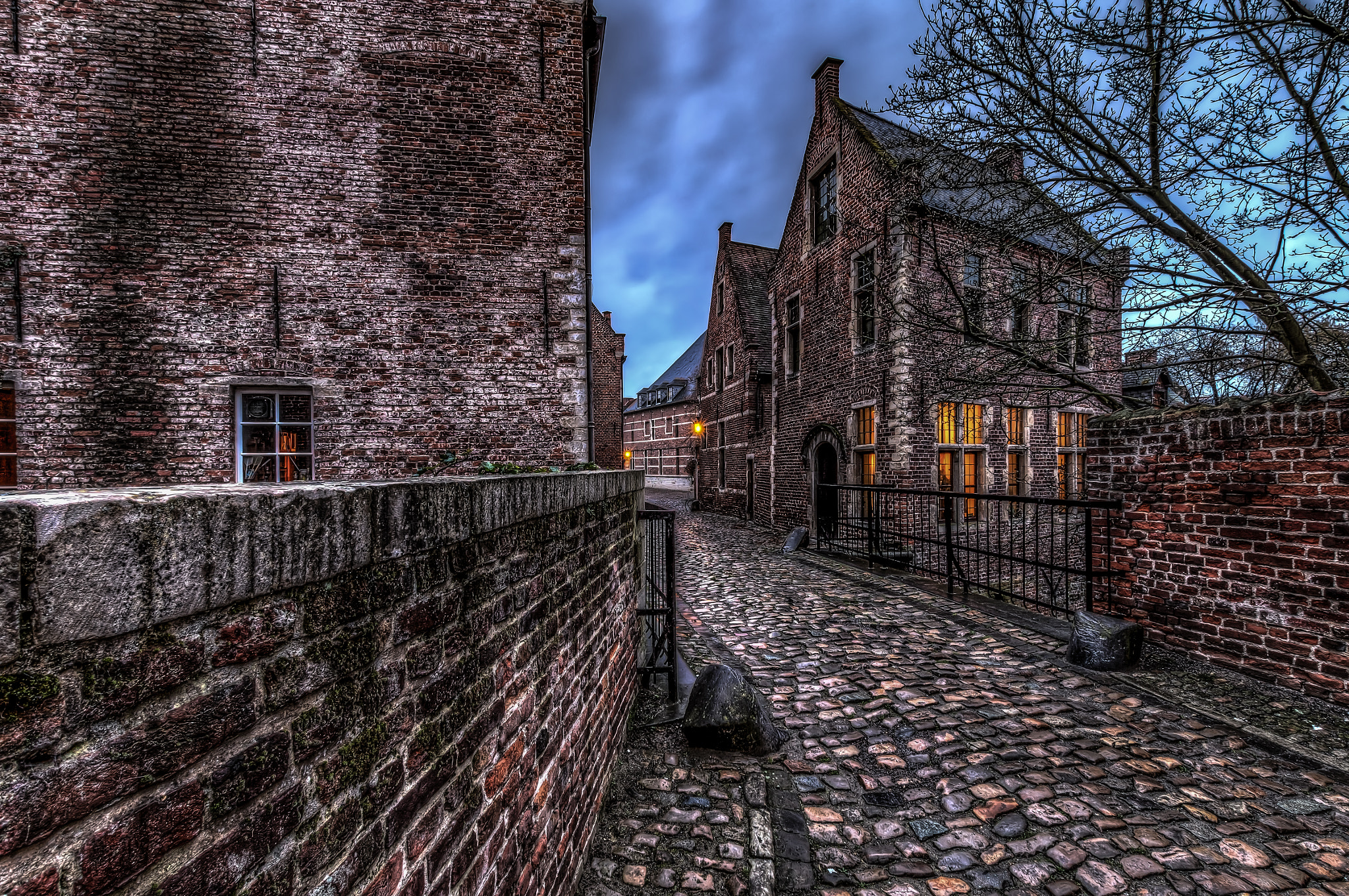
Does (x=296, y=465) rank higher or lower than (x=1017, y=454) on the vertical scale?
lower

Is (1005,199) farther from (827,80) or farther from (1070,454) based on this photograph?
(1070,454)

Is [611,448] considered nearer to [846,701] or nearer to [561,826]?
[846,701]

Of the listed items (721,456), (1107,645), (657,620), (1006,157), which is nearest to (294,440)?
(657,620)

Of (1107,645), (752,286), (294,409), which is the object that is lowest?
(1107,645)

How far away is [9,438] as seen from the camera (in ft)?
20.3

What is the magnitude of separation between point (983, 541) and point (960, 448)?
200 centimetres

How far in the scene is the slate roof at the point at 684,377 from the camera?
32594 millimetres

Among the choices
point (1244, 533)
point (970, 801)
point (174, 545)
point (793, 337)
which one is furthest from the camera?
point (793, 337)

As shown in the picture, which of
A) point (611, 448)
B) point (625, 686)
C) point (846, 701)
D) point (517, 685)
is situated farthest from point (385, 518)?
point (611, 448)

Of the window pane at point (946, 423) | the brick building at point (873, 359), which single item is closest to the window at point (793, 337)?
the brick building at point (873, 359)

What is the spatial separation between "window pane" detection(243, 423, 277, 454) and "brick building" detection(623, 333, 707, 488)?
24113 millimetres

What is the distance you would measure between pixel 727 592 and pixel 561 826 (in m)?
Result: 5.78

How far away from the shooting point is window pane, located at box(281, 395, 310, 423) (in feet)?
21.9

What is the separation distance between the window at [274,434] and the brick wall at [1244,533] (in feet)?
29.3
